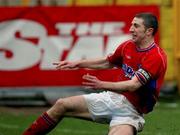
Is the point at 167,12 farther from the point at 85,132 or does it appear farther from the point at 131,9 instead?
the point at 85,132

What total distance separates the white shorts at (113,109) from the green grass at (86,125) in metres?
2.07

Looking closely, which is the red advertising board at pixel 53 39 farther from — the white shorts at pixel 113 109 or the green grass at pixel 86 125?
the white shorts at pixel 113 109

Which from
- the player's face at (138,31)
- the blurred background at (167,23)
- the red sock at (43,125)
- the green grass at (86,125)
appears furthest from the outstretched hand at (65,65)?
the blurred background at (167,23)

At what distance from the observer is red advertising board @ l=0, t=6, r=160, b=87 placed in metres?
14.7

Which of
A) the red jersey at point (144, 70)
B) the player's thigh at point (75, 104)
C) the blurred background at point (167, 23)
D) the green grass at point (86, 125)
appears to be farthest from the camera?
the blurred background at point (167, 23)

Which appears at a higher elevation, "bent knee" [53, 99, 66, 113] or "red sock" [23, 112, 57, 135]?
"bent knee" [53, 99, 66, 113]

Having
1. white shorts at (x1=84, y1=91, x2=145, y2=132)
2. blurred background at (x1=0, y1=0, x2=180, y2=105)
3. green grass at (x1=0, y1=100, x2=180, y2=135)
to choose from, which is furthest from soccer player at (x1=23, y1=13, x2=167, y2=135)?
blurred background at (x1=0, y1=0, x2=180, y2=105)

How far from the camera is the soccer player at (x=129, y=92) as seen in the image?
7.77 metres

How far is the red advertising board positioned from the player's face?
6.64 meters

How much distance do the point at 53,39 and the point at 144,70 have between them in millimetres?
7104

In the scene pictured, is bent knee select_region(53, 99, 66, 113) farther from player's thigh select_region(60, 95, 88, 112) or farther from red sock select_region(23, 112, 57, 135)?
red sock select_region(23, 112, 57, 135)

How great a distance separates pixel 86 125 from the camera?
11.5m

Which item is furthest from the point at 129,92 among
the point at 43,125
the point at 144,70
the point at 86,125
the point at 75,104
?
the point at 86,125

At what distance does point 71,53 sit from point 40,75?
2.45 feet
